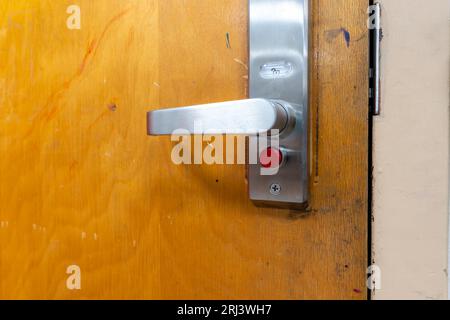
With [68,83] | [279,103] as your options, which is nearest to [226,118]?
[279,103]

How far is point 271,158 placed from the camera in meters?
0.28

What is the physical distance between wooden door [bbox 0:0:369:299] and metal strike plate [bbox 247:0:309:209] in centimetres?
1

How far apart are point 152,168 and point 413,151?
233 millimetres

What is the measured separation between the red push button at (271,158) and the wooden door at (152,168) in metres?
0.03

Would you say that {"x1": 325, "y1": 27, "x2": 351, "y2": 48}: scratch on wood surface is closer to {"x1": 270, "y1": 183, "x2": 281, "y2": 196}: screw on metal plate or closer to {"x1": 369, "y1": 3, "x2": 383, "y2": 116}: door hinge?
{"x1": 369, "y1": 3, "x2": 383, "y2": 116}: door hinge

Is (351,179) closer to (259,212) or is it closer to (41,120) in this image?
(259,212)

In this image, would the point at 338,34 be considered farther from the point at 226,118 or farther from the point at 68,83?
the point at 68,83

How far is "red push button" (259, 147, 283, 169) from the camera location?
0.92 feet

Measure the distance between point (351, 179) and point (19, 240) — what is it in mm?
396

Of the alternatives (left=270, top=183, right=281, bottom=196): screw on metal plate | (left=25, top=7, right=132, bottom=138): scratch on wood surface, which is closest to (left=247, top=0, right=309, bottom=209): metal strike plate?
(left=270, top=183, right=281, bottom=196): screw on metal plate

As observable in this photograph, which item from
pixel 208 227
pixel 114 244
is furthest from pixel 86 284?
pixel 208 227

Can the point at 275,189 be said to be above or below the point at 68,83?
below

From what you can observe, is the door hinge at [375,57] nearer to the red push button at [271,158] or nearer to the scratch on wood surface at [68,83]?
the red push button at [271,158]

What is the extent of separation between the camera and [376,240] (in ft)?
0.85
